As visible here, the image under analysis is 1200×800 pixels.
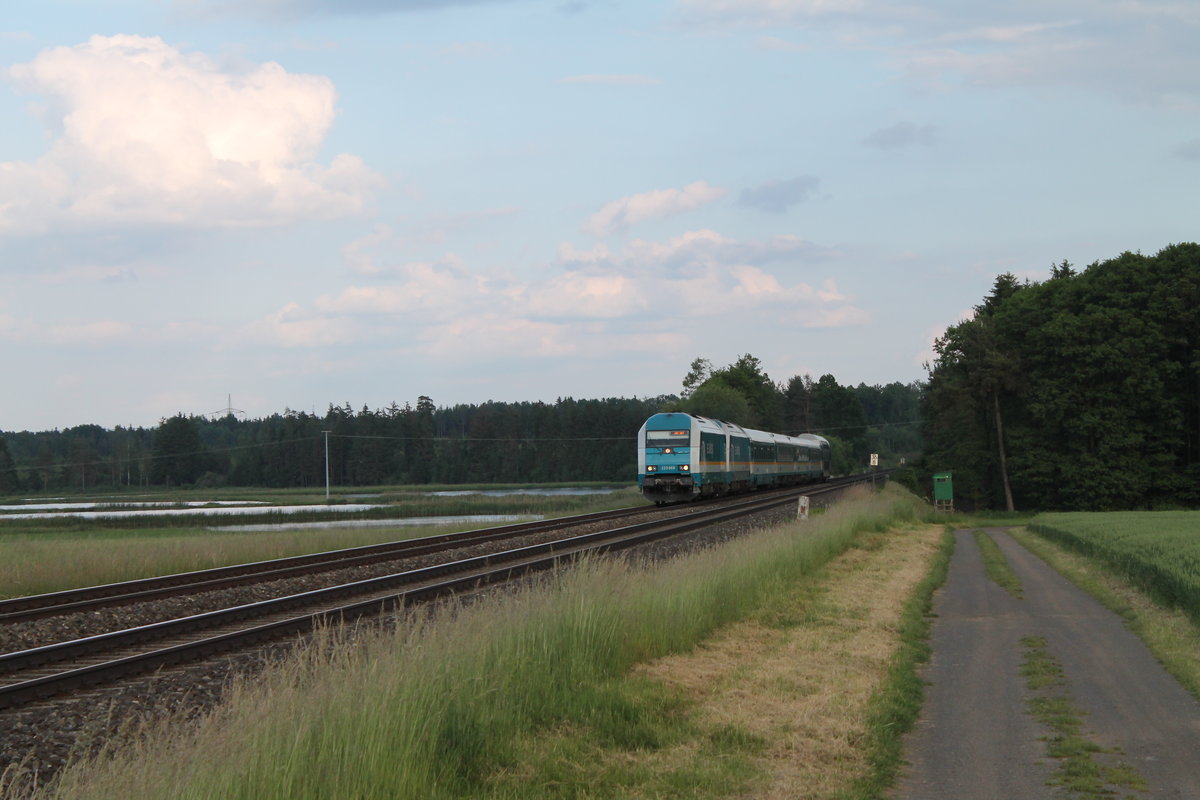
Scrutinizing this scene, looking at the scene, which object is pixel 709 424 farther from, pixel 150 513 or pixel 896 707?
pixel 150 513

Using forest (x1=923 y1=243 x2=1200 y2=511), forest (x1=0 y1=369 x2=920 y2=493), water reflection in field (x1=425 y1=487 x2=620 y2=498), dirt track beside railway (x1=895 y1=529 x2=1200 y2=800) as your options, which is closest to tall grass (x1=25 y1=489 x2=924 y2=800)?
dirt track beside railway (x1=895 y1=529 x2=1200 y2=800)

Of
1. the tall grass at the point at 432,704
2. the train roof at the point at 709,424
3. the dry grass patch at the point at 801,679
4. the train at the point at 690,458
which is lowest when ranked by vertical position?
the dry grass patch at the point at 801,679

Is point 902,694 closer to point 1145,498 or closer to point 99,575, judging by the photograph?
point 99,575

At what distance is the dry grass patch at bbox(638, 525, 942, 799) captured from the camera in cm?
779

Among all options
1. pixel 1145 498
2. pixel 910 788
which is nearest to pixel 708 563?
pixel 910 788

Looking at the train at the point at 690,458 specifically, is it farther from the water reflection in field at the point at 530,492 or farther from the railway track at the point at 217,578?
the water reflection in field at the point at 530,492

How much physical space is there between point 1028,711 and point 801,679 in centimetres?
212

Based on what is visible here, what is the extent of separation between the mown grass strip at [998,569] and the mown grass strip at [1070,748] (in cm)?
819

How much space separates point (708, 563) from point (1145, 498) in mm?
56421

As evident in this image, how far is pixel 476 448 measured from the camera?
167625 millimetres

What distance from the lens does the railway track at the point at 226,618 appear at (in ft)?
35.2

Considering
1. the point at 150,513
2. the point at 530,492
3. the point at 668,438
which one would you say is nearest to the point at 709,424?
the point at 668,438

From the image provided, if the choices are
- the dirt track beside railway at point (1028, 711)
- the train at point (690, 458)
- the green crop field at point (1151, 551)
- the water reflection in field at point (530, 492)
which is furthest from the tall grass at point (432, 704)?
the water reflection in field at point (530, 492)

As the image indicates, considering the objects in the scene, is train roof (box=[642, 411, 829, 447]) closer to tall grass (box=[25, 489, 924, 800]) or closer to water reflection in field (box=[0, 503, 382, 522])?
water reflection in field (box=[0, 503, 382, 522])
